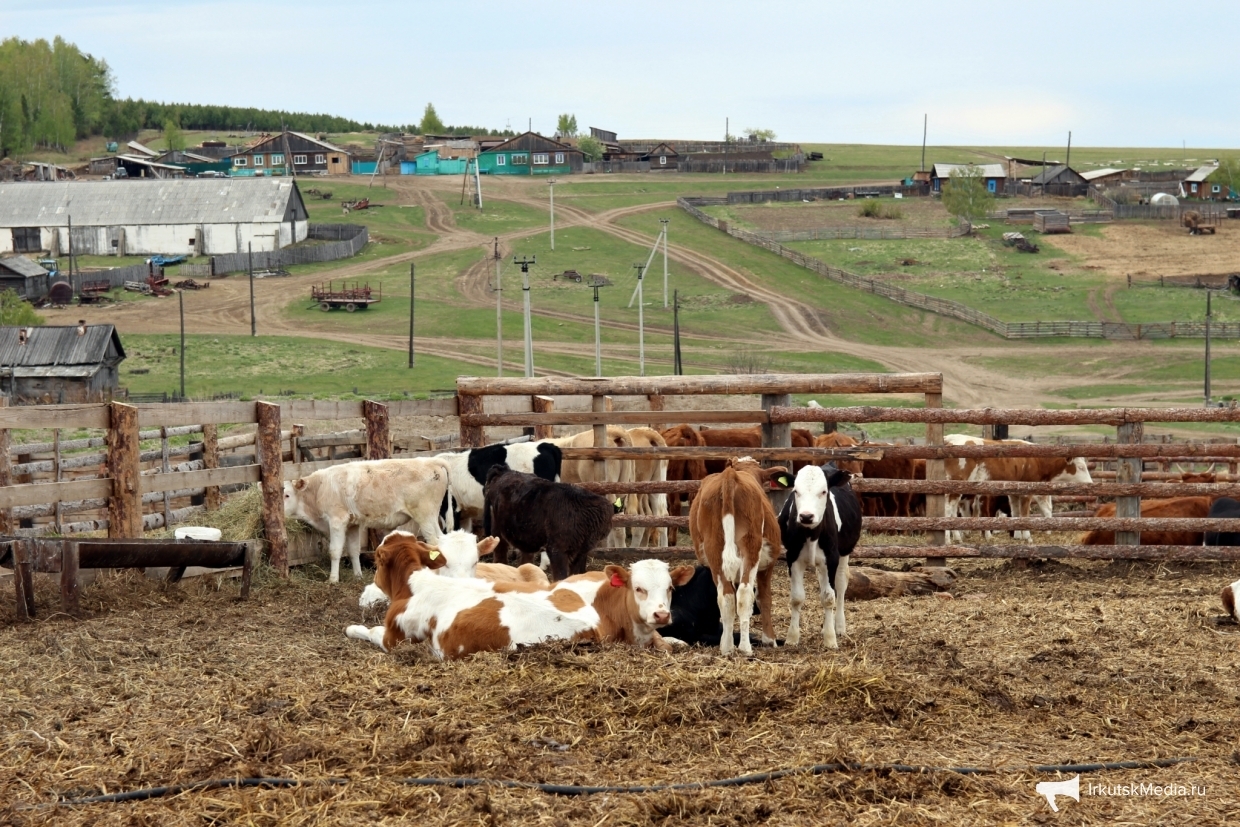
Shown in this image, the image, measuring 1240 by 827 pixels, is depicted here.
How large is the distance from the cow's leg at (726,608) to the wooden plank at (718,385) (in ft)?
11.4

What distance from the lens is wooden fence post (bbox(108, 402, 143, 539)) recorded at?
34.8 feet

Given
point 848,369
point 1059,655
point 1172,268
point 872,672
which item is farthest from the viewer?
point 1172,268

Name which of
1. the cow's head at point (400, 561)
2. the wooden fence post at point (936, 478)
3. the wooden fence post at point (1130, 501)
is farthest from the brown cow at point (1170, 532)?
the cow's head at point (400, 561)

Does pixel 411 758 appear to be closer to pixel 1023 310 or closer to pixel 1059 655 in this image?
pixel 1059 655

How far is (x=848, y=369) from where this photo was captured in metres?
58.6

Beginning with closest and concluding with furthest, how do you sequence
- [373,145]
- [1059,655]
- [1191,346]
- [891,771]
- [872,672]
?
[891,771] → [872,672] → [1059,655] → [1191,346] → [373,145]

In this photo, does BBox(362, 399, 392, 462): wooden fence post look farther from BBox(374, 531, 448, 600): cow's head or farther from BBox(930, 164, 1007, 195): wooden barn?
BBox(930, 164, 1007, 195): wooden barn

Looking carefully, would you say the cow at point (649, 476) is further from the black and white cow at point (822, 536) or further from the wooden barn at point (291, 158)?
the wooden barn at point (291, 158)

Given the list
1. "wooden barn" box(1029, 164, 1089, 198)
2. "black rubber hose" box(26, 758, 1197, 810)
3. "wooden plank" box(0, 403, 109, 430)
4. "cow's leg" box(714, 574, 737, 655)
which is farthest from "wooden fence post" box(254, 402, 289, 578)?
"wooden barn" box(1029, 164, 1089, 198)

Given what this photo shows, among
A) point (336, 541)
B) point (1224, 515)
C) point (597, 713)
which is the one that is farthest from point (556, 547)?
point (1224, 515)

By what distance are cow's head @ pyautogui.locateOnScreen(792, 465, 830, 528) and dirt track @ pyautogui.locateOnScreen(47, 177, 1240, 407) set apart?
4242 centimetres

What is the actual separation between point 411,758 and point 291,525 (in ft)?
23.1

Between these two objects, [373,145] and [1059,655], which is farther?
[373,145]

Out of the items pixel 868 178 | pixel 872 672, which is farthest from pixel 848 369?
pixel 868 178
